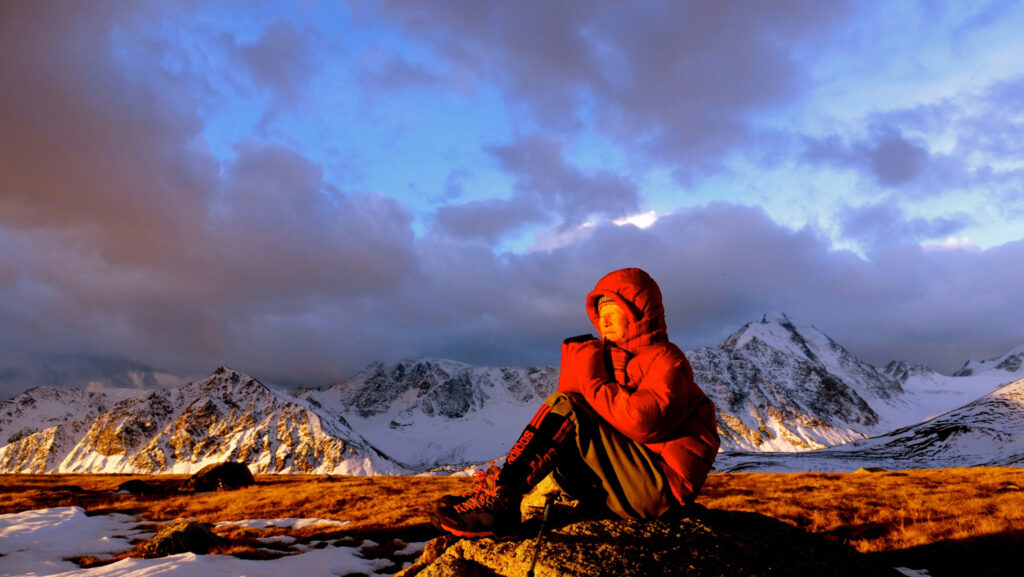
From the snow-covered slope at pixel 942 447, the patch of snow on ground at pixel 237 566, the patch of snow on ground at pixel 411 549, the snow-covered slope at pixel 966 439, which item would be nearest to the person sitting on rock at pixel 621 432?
the patch of snow on ground at pixel 237 566

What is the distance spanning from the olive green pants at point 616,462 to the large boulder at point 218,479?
35451 mm

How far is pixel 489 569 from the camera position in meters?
5.07

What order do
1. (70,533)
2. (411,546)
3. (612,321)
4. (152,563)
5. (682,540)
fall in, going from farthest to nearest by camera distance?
(70,533) < (411,546) < (152,563) < (612,321) < (682,540)

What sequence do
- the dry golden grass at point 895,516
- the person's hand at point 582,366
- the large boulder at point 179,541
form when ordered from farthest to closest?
the large boulder at point 179,541 < the dry golden grass at point 895,516 < the person's hand at point 582,366

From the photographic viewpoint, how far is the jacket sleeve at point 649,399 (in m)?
4.55

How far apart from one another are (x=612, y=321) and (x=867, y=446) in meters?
192

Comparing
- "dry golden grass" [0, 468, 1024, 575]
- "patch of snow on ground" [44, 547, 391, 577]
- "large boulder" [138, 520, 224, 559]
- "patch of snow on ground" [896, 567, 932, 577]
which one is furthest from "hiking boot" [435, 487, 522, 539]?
"large boulder" [138, 520, 224, 559]

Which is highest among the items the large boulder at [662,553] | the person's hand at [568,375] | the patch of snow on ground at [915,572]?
the person's hand at [568,375]

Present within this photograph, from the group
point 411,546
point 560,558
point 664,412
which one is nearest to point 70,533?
point 411,546

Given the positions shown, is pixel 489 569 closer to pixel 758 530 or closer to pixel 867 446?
pixel 758 530

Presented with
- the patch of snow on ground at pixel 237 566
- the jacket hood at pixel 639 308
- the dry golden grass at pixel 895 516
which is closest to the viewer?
the jacket hood at pixel 639 308

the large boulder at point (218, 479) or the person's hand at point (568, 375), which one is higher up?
the person's hand at point (568, 375)

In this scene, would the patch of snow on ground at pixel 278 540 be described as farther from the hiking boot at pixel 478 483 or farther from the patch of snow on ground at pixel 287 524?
the hiking boot at pixel 478 483

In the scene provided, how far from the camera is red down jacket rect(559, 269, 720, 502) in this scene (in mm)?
4598
